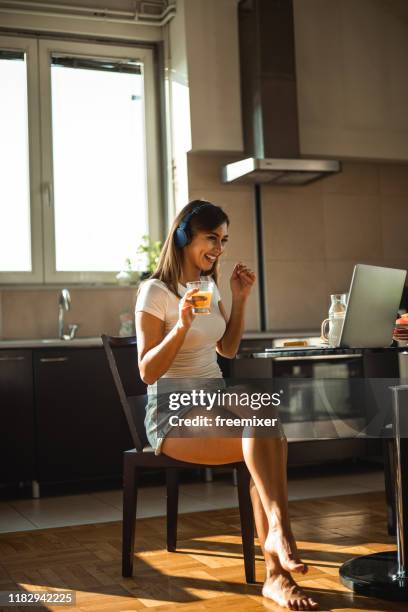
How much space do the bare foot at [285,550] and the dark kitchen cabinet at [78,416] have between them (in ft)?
6.62

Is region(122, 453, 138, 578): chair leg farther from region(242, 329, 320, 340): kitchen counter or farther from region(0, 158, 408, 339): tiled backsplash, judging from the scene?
region(0, 158, 408, 339): tiled backsplash

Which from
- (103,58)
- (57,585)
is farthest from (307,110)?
(57,585)

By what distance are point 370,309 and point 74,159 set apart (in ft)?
9.96

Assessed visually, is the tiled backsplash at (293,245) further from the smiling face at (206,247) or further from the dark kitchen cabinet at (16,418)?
the smiling face at (206,247)

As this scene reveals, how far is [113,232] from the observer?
5043 millimetres

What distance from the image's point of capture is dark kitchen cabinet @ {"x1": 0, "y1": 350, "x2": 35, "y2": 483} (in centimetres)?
411

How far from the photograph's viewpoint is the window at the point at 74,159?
191 inches

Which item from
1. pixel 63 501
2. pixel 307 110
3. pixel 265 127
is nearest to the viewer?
pixel 63 501

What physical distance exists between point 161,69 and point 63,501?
265 cm

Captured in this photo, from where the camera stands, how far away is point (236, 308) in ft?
8.77

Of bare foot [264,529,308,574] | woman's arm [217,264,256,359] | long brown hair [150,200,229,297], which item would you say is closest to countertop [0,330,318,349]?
woman's arm [217,264,256,359]

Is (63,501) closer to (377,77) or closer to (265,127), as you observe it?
(265,127)

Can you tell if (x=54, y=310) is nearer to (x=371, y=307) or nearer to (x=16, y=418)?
(x=16, y=418)

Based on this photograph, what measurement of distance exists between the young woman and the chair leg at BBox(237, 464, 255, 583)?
130mm
